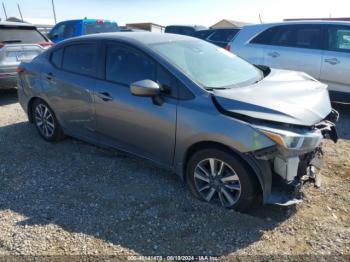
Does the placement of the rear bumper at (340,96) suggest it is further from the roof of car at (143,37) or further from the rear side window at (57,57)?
the rear side window at (57,57)

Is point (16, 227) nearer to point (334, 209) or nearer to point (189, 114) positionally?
point (189, 114)

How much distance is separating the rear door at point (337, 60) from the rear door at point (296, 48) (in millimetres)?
118

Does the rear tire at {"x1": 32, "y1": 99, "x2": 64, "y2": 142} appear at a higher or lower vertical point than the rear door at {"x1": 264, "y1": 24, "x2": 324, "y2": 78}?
lower

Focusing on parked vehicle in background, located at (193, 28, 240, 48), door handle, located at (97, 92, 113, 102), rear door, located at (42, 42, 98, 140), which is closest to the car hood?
door handle, located at (97, 92, 113, 102)

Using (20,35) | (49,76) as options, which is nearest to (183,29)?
(20,35)

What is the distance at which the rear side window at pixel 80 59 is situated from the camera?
4.32 meters

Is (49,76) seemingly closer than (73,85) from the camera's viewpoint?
No

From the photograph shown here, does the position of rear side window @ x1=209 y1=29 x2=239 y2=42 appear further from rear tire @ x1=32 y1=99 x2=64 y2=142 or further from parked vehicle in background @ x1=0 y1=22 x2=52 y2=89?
rear tire @ x1=32 y1=99 x2=64 y2=142

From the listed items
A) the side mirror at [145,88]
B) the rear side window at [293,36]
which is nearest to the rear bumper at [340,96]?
the rear side window at [293,36]

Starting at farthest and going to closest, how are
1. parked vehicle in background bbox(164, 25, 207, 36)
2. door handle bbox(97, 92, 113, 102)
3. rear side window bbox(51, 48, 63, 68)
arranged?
parked vehicle in background bbox(164, 25, 207, 36) < rear side window bbox(51, 48, 63, 68) < door handle bbox(97, 92, 113, 102)

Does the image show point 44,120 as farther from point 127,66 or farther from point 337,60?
point 337,60

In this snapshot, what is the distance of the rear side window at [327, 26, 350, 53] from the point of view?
20.6 ft

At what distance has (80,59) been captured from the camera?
177 inches

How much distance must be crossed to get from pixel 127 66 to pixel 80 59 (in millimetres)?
856
